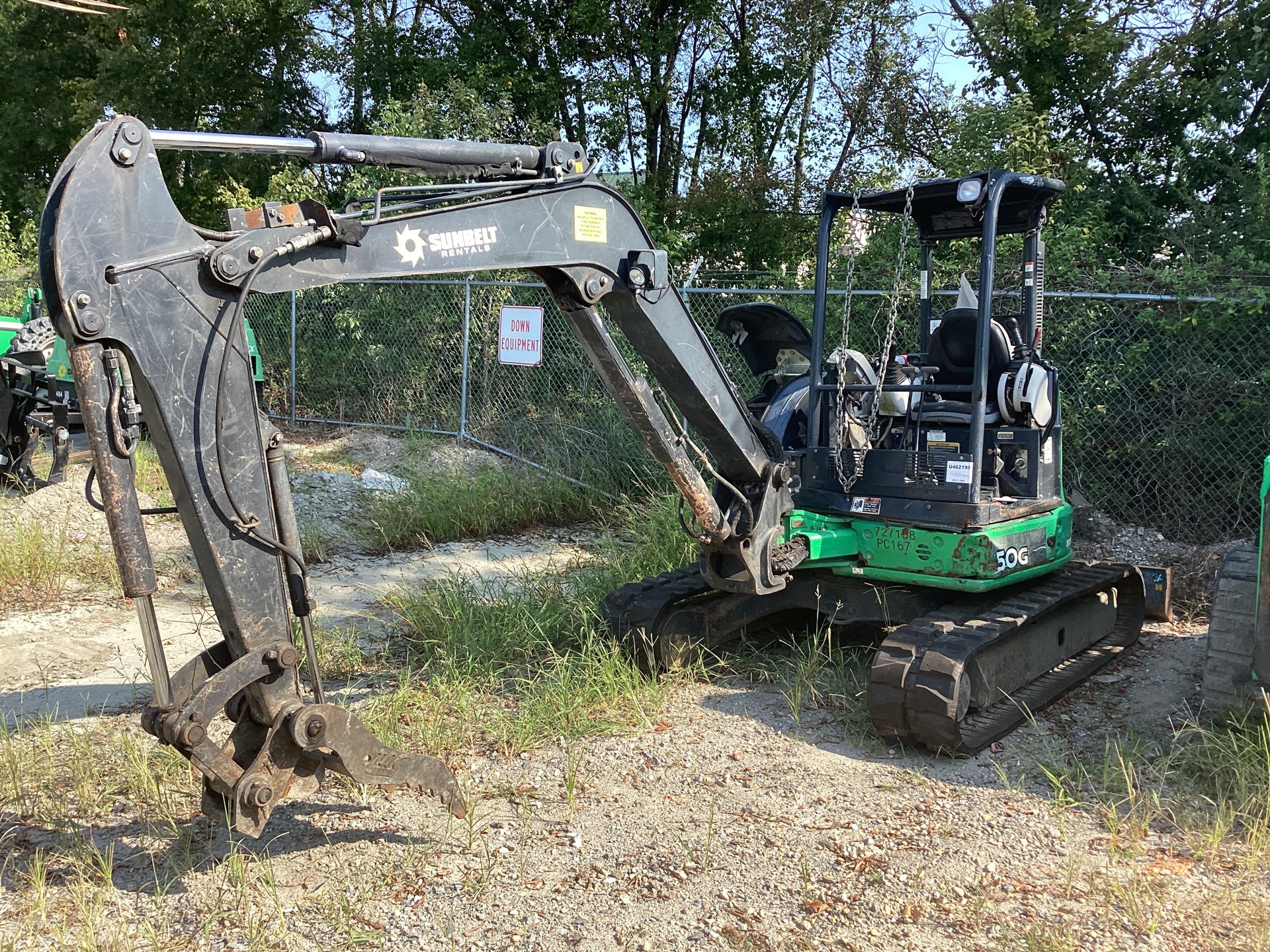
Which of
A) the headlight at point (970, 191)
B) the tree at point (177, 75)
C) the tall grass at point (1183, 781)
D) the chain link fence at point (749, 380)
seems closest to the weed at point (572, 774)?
the tall grass at point (1183, 781)

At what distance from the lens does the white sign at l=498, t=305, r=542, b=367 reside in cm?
999

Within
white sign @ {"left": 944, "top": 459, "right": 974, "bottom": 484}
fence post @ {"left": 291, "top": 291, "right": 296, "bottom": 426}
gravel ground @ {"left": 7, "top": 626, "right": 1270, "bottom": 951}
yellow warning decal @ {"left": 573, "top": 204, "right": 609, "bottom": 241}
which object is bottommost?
gravel ground @ {"left": 7, "top": 626, "right": 1270, "bottom": 951}

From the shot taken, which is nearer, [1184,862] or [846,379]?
[1184,862]

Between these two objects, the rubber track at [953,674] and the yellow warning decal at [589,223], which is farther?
the rubber track at [953,674]

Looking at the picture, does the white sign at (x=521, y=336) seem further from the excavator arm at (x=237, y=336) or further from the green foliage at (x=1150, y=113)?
the excavator arm at (x=237, y=336)

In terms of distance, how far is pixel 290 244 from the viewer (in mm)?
3334

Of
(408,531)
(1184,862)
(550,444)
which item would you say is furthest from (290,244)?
(550,444)

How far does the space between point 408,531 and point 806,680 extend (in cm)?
422

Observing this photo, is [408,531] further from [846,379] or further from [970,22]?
[970,22]

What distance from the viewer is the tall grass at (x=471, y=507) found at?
8.69 metres

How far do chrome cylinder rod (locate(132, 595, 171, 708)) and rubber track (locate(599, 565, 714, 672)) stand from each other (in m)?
2.76

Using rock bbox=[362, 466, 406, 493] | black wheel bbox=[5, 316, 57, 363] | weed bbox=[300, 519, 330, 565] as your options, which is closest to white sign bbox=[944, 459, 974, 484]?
weed bbox=[300, 519, 330, 565]

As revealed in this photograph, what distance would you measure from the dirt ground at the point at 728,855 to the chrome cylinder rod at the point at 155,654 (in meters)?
0.75

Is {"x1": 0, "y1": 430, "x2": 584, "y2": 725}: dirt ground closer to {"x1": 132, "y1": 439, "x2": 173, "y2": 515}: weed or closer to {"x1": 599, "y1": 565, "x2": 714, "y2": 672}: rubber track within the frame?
{"x1": 132, "y1": 439, "x2": 173, "y2": 515}: weed
